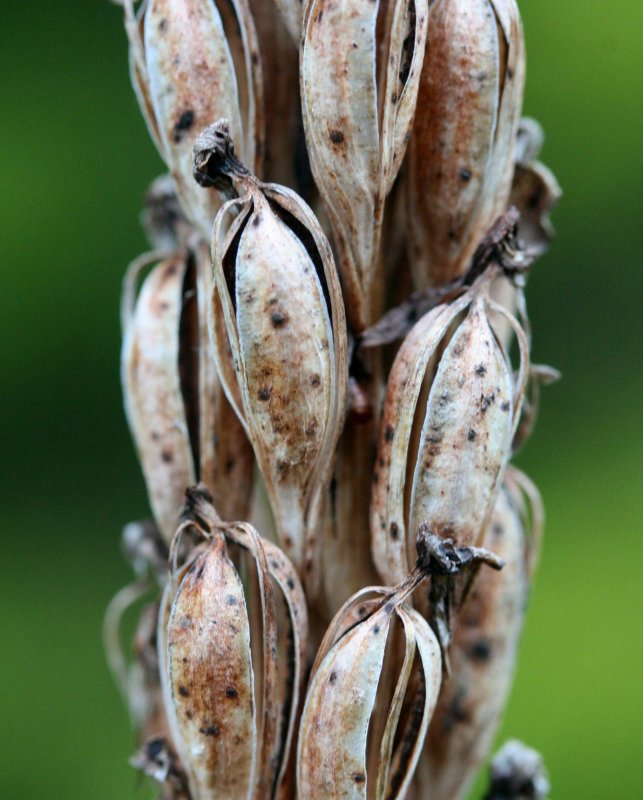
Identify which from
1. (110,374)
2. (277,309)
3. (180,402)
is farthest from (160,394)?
(110,374)

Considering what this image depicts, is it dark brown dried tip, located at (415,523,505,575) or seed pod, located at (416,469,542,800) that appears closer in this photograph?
dark brown dried tip, located at (415,523,505,575)

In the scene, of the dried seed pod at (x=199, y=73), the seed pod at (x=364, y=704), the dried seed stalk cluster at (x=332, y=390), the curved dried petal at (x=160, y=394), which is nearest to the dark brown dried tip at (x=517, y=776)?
the dried seed stalk cluster at (x=332, y=390)

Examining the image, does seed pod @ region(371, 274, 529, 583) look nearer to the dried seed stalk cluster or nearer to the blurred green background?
the dried seed stalk cluster

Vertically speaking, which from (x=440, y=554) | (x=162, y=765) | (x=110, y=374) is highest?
(x=440, y=554)

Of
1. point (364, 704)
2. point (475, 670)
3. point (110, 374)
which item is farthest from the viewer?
point (110, 374)

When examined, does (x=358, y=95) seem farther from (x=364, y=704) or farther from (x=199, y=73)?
(x=364, y=704)

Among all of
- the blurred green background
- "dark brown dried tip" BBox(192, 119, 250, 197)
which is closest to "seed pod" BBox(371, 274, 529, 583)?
"dark brown dried tip" BBox(192, 119, 250, 197)
